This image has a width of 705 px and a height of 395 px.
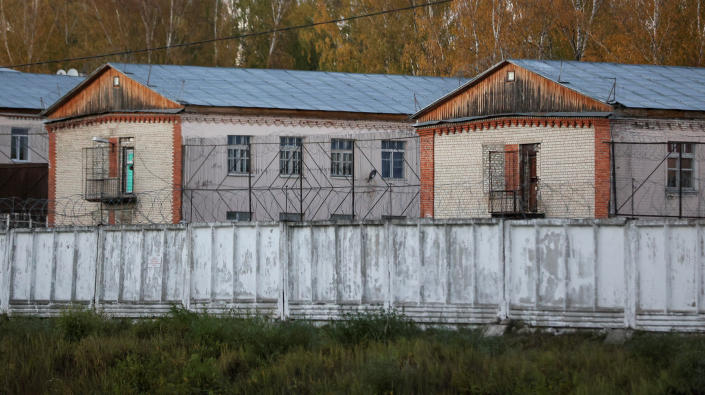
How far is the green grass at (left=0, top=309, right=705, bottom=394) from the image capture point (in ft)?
44.0

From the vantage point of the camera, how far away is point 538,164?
29828 millimetres

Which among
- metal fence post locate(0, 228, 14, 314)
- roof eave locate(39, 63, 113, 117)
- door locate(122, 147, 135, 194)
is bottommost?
metal fence post locate(0, 228, 14, 314)

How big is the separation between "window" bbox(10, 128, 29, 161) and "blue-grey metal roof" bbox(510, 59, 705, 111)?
22.2 metres

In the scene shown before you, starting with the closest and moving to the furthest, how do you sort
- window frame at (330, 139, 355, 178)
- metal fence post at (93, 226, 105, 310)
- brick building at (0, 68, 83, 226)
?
metal fence post at (93, 226, 105, 310) < window frame at (330, 139, 355, 178) < brick building at (0, 68, 83, 226)

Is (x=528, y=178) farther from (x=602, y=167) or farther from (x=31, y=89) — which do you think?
(x=31, y=89)

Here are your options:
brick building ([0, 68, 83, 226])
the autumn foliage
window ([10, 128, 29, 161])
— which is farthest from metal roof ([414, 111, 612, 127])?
window ([10, 128, 29, 161])

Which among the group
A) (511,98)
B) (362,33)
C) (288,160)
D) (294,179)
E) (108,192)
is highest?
(362,33)

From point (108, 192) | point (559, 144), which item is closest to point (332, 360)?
point (559, 144)

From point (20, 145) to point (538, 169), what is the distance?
23623 millimetres

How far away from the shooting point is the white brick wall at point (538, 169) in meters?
28.7

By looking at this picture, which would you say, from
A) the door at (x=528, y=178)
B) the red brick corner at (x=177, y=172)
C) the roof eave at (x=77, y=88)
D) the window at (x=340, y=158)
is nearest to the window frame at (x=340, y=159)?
the window at (x=340, y=158)

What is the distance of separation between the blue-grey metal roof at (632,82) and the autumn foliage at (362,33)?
12236 mm

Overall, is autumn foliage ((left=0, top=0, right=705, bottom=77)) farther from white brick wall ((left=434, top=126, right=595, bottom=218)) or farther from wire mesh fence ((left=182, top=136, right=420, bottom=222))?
white brick wall ((left=434, top=126, right=595, bottom=218))

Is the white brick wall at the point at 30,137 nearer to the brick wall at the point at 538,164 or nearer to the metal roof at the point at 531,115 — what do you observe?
the metal roof at the point at 531,115
